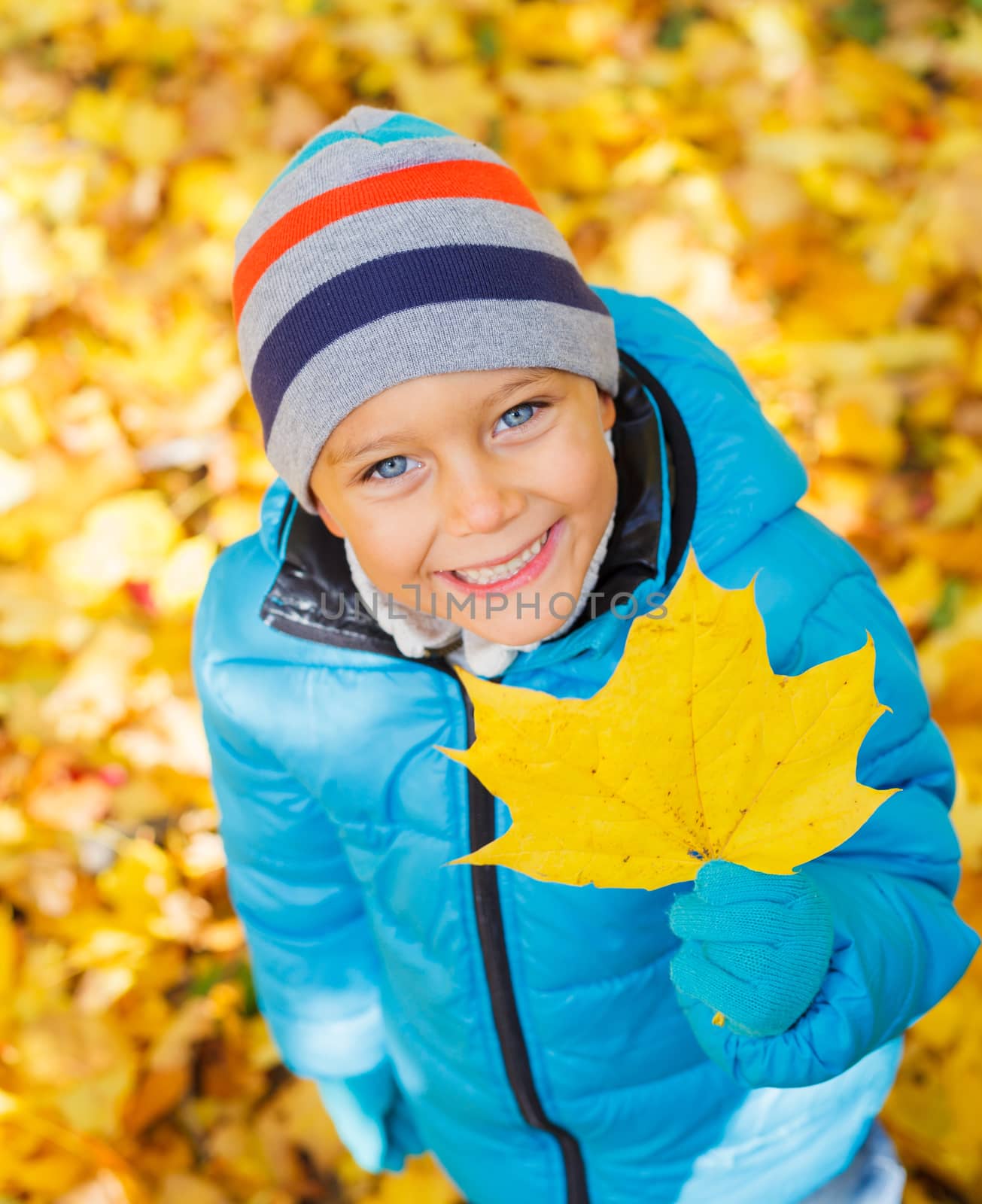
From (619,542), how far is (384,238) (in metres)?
0.35

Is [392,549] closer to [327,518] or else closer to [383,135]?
[327,518]

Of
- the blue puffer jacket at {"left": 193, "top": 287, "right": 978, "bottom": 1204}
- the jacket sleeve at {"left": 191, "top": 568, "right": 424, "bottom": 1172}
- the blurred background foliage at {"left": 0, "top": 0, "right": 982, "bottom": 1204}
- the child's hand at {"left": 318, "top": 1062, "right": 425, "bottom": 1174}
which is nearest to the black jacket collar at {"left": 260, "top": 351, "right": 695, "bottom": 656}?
the blue puffer jacket at {"left": 193, "top": 287, "right": 978, "bottom": 1204}

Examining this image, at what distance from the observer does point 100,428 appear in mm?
2361

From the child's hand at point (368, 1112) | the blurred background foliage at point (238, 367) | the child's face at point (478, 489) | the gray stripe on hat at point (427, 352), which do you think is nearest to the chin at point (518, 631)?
the child's face at point (478, 489)

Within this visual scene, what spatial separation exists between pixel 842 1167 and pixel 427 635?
89 cm

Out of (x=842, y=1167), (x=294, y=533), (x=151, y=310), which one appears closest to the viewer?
(x=294, y=533)

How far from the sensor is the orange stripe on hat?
0.93 meters

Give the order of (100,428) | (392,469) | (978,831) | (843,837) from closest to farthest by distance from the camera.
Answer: (843,837) → (392,469) → (978,831) → (100,428)

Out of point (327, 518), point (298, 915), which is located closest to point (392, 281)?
point (327, 518)

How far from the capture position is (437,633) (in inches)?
41.8

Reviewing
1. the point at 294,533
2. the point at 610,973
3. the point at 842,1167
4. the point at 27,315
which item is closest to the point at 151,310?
the point at 27,315

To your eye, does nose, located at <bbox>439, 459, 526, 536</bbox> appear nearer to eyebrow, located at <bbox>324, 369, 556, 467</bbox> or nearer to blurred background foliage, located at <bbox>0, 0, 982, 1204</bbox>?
eyebrow, located at <bbox>324, 369, 556, 467</bbox>

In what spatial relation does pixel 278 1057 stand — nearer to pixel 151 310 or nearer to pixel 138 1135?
pixel 138 1135

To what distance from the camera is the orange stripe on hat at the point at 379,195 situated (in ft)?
3.05
